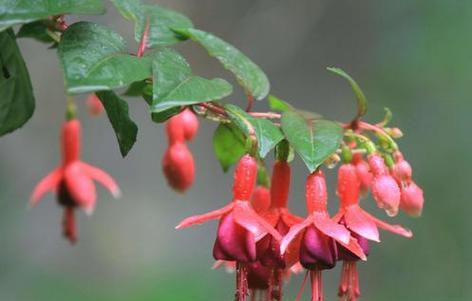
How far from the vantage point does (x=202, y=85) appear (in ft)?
2.04

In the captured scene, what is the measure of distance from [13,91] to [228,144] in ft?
0.82

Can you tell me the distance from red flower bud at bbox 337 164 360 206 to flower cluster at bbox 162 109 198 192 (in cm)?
24

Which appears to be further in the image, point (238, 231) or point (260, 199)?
point (260, 199)

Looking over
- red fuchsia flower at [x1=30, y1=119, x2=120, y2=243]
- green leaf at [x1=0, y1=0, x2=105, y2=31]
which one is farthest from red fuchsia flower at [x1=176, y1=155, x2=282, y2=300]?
red fuchsia flower at [x1=30, y1=119, x2=120, y2=243]

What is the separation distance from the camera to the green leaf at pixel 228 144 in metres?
0.84

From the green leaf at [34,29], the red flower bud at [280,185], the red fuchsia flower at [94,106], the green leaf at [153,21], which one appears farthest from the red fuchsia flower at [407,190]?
the red fuchsia flower at [94,106]

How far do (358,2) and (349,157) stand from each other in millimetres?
3001

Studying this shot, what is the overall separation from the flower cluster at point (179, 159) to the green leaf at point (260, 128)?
0.26 metres

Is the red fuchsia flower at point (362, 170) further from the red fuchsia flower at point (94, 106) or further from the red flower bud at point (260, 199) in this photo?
the red fuchsia flower at point (94, 106)

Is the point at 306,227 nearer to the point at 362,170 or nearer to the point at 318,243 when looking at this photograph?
the point at 318,243

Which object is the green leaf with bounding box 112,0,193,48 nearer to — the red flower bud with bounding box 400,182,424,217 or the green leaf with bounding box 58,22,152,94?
the green leaf with bounding box 58,22,152,94

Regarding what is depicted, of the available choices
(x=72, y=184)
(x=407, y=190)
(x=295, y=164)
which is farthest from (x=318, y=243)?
(x=295, y=164)

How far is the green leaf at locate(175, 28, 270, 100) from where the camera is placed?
73 cm

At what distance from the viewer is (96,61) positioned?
0.59 m
